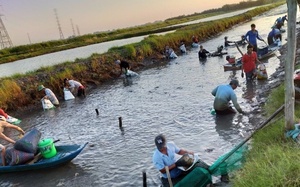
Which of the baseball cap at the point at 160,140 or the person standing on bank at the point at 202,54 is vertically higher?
the baseball cap at the point at 160,140

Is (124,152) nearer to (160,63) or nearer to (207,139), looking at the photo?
(207,139)

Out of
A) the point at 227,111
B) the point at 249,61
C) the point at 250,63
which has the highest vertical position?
the point at 249,61

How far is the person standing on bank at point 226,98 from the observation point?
36.8ft

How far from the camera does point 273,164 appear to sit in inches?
195

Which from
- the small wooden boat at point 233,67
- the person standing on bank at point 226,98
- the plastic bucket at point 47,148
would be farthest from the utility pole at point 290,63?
the small wooden boat at point 233,67

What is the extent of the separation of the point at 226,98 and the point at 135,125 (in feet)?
13.3

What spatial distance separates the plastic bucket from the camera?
10047mm

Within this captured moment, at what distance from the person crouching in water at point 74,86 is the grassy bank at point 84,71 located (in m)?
0.95

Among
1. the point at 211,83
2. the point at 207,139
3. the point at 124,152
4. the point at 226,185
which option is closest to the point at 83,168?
the point at 124,152

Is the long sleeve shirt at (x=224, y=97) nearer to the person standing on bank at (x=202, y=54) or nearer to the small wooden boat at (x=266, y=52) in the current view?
the small wooden boat at (x=266, y=52)

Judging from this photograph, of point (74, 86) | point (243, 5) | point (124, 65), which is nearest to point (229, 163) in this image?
point (74, 86)

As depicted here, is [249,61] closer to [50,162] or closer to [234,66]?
[234,66]

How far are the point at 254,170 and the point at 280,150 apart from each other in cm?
78

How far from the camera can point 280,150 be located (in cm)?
556
